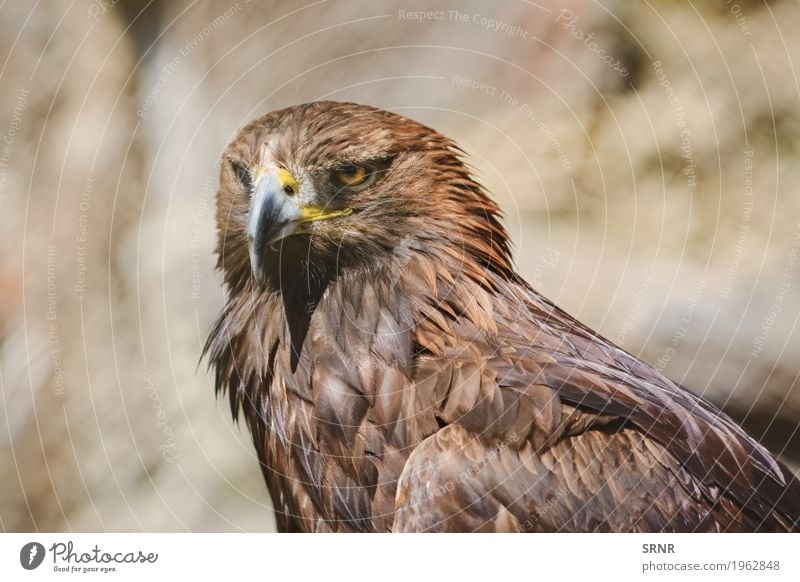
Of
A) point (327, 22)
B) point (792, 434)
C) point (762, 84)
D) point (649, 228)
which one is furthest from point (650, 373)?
point (327, 22)

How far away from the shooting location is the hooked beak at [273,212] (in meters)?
1.02

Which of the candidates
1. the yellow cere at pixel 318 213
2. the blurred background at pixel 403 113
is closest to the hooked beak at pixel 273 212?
the yellow cere at pixel 318 213

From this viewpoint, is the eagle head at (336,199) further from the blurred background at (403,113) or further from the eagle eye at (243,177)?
the blurred background at (403,113)

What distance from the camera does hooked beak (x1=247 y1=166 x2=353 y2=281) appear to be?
3.34ft

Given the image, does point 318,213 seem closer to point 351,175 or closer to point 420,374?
point 351,175

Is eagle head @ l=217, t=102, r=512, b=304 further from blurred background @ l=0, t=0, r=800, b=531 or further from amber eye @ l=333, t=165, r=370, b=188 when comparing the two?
blurred background @ l=0, t=0, r=800, b=531

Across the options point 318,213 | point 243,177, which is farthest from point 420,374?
point 243,177

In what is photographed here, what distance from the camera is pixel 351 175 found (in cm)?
109
